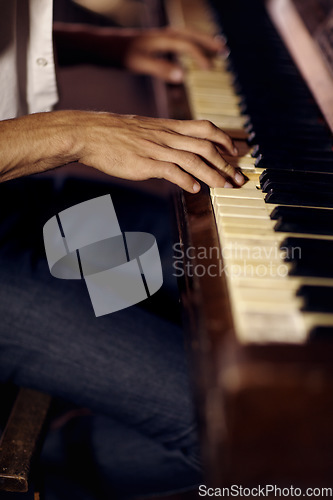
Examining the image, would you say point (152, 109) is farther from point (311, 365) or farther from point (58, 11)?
point (311, 365)

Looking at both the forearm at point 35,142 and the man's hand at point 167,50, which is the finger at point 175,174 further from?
the man's hand at point 167,50

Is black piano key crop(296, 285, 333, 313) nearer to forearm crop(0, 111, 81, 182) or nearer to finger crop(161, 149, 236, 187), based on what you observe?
finger crop(161, 149, 236, 187)

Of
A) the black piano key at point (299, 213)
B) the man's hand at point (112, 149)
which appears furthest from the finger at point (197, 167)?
the black piano key at point (299, 213)


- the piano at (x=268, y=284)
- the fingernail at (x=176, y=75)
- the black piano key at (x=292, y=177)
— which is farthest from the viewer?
the fingernail at (x=176, y=75)

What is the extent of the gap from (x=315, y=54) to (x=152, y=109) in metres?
0.99

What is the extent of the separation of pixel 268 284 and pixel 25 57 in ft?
2.78

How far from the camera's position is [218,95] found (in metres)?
1.23

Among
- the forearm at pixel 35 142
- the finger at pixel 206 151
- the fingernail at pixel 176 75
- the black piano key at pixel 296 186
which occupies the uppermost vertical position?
the fingernail at pixel 176 75

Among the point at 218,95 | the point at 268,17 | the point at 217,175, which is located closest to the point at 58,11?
the point at 268,17

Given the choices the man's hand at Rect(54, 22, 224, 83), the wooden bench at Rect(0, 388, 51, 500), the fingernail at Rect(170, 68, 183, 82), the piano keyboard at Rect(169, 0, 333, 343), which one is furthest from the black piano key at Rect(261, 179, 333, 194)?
the man's hand at Rect(54, 22, 224, 83)

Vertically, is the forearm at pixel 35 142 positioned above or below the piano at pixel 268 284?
above

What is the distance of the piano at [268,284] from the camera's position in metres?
0.45

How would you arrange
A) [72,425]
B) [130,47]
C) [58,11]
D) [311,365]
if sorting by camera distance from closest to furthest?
1. [311,365]
2. [72,425]
3. [130,47]
4. [58,11]

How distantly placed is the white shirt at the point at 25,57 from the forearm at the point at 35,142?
0.80ft
